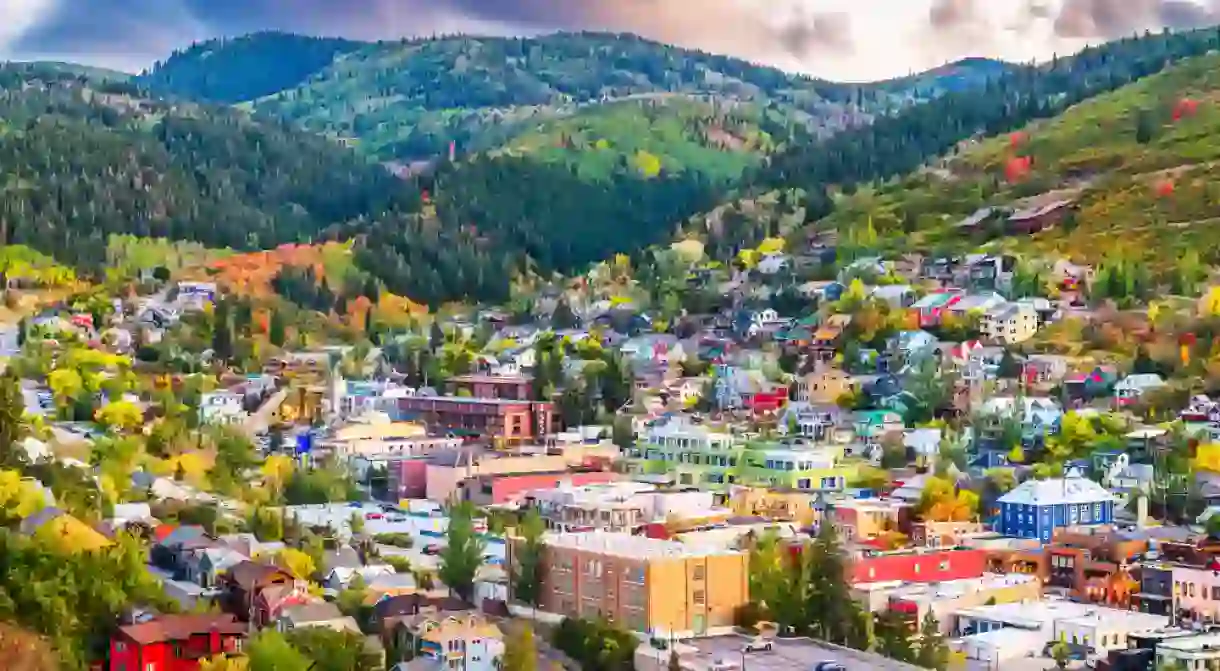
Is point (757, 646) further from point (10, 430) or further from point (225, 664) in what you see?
point (10, 430)

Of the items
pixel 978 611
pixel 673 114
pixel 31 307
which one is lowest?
pixel 978 611

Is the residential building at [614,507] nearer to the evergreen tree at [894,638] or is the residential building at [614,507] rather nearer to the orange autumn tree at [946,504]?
the orange autumn tree at [946,504]

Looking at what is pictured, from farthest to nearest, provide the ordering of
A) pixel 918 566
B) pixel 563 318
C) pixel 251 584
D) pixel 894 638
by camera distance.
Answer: pixel 563 318 < pixel 918 566 < pixel 251 584 < pixel 894 638

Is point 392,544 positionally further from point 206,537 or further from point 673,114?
point 673,114

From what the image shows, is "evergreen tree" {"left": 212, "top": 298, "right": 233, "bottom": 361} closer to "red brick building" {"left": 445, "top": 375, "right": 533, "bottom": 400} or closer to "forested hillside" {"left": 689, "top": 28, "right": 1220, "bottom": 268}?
"red brick building" {"left": 445, "top": 375, "right": 533, "bottom": 400}

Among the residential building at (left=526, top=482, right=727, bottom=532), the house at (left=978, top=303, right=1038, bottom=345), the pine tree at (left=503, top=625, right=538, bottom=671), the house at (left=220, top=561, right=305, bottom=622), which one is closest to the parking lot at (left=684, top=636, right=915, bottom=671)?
the pine tree at (left=503, top=625, right=538, bottom=671)

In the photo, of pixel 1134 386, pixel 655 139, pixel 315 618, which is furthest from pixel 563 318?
pixel 655 139

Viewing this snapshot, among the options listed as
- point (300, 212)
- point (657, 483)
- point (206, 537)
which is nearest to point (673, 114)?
point (300, 212)
